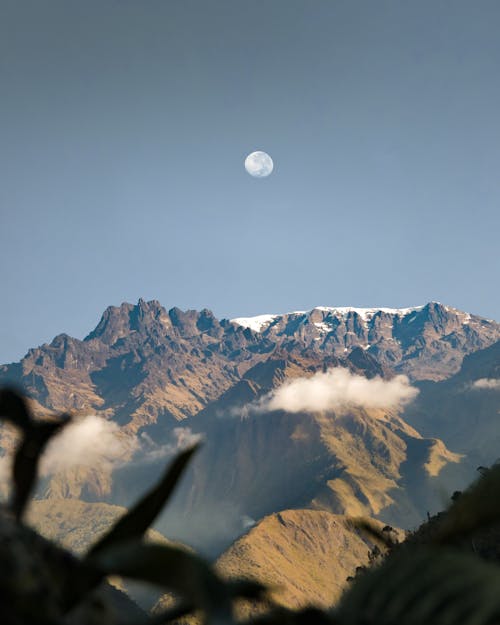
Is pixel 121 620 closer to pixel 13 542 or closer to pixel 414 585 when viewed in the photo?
pixel 13 542

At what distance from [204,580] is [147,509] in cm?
105

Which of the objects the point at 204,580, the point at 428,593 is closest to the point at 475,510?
the point at 428,593

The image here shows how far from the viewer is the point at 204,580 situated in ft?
6.27

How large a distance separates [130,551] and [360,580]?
1105 millimetres

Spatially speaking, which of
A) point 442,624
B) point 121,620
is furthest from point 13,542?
point 442,624

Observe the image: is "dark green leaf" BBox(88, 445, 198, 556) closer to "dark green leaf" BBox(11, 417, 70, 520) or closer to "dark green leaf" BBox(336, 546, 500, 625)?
"dark green leaf" BBox(11, 417, 70, 520)

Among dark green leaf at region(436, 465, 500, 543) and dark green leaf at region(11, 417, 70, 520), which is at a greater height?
dark green leaf at region(436, 465, 500, 543)

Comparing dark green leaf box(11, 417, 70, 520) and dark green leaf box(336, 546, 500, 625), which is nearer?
dark green leaf box(336, 546, 500, 625)

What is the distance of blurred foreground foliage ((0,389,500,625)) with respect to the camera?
6.50ft

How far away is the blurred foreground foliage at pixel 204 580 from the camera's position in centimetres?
198

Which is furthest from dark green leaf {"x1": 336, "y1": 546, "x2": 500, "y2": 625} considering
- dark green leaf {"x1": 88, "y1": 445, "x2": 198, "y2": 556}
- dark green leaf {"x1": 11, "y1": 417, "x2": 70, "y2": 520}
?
dark green leaf {"x1": 11, "y1": 417, "x2": 70, "y2": 520}

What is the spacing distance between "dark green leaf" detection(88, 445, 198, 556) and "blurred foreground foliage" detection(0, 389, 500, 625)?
0.11m

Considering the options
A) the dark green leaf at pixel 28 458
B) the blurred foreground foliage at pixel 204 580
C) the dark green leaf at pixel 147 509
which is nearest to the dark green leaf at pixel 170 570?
the blurred foreground foliage at pixel 204 580

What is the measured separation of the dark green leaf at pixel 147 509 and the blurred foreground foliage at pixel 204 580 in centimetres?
11
